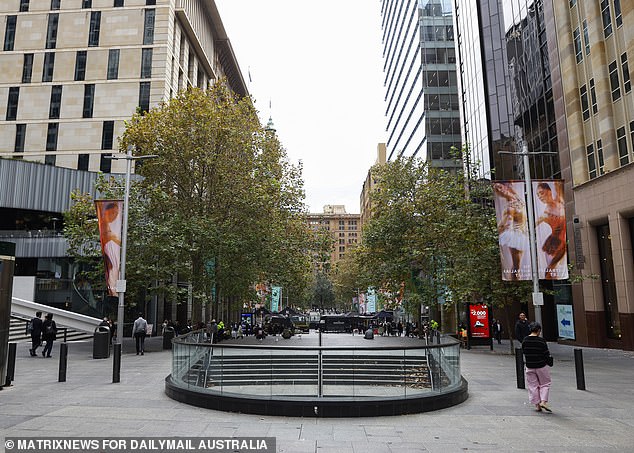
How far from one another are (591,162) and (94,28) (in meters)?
46.4

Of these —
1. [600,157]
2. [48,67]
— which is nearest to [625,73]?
[600,157]

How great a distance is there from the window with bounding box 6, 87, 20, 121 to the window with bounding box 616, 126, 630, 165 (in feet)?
167

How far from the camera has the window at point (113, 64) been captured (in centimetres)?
4722

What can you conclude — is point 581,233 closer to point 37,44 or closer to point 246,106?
point 246,106

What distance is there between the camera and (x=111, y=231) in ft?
62.5

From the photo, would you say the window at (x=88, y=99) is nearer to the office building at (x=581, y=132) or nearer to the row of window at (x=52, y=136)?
the row of window at (x=52, y=136)

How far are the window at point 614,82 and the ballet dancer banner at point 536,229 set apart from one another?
1191 cm

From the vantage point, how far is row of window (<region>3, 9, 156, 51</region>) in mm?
47625

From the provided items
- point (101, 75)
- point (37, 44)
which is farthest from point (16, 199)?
A: point (37, 44)

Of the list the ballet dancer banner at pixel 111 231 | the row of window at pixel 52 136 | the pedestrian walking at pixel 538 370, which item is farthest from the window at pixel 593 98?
the row of window at pixel 52 136

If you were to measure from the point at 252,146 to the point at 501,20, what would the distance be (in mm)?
23203

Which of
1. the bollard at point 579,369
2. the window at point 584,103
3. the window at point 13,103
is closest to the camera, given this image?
the bollard at point 579,369

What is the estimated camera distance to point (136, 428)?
8430 mm

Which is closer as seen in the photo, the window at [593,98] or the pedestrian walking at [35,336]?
the pedestrian walking at [35,336]
